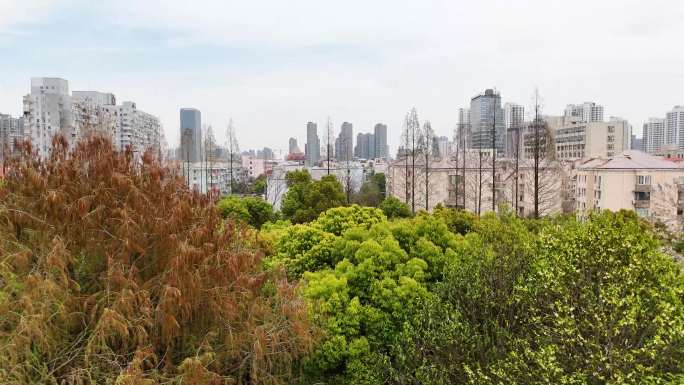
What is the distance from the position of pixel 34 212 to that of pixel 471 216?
7435 mm

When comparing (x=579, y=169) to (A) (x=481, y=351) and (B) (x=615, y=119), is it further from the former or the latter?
(A) (x=481, y=351)

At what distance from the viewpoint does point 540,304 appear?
15.3 ft

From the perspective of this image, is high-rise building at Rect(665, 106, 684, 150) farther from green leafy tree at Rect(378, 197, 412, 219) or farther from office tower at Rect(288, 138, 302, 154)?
green leafy tree at Rect(378, 197, 412, 219)

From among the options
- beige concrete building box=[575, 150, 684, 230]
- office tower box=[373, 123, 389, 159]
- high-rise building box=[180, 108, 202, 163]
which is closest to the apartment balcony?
beige concrete building box=[575, 150, 684, 230]

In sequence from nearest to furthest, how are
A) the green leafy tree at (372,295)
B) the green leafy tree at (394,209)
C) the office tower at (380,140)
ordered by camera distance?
the green leafy tree at (372,295), the green leafy tree at (394,209), the office tower at (380,140)

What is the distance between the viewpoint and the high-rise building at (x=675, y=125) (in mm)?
53531

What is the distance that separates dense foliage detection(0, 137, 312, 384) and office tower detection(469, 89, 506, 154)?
14405 millimetres

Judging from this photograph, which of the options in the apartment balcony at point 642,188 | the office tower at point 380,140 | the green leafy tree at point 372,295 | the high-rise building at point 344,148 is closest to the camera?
the green leafy tree at point 372,295

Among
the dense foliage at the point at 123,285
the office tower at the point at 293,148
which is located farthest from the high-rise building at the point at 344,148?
the dense foliage at the point at 123,285

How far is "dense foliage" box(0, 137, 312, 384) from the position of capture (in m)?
3.61

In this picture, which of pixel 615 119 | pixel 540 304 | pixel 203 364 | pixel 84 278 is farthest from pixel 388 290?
pixel 615 119

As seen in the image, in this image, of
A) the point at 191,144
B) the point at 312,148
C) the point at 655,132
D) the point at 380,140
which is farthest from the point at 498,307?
the point at 655,132

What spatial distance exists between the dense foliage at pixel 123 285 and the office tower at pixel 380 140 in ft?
202

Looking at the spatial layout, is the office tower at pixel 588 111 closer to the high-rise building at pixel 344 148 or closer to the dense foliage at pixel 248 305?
the high-rise building at pixel 344 148
